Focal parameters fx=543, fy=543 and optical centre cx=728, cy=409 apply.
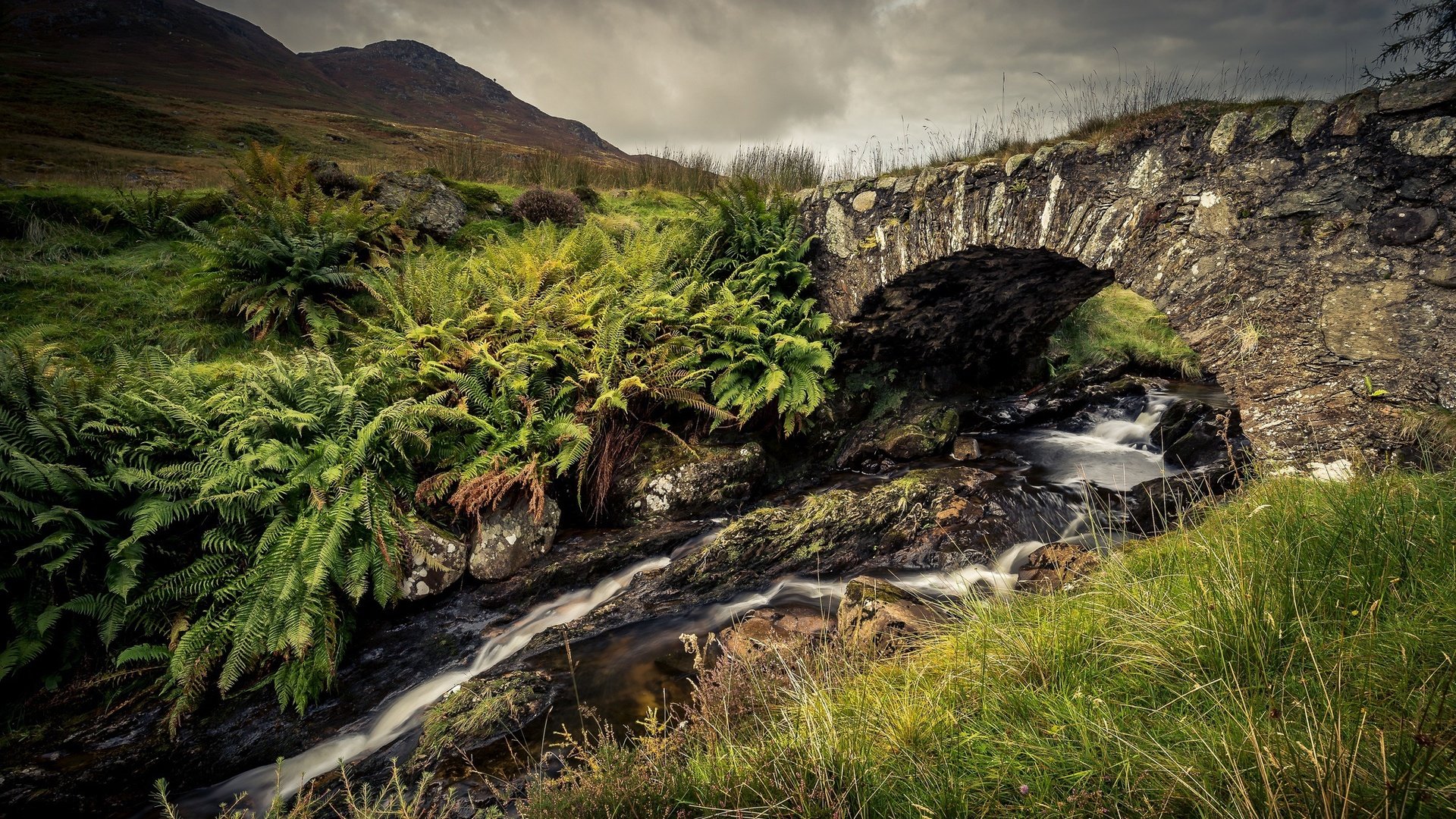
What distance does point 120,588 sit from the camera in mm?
3373

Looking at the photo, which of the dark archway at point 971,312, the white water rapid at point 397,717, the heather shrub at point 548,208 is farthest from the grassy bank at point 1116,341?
the white water rapid at point 397,717

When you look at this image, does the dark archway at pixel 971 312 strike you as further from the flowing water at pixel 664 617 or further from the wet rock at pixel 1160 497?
the wet rock at pixel 1160 497

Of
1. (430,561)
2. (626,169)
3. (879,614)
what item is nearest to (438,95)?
(626,169)

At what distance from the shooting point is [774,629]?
3822mm

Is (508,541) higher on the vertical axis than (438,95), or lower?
lower

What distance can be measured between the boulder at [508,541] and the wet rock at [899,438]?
151 inches

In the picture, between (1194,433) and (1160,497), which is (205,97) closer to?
(1160,497)

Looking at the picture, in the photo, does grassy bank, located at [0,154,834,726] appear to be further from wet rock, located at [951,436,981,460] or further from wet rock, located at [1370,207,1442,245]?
wet rock, located at [1370,207,1442,245]

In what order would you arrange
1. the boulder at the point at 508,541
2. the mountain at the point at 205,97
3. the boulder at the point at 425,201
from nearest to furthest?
the boulder at the point at 508,541 → the boulder at the point at 425,201 → the mountain at the point at 205,97

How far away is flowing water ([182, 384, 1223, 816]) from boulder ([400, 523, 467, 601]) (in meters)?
0.70

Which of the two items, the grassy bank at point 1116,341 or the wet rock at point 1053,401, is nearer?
the wet rock at point 1053,401

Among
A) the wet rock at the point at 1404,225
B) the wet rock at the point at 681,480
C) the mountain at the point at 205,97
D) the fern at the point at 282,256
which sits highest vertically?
the mountain at the point at 205,97

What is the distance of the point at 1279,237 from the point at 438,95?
99.4 metres

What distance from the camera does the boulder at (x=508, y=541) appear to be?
4.80 meters
